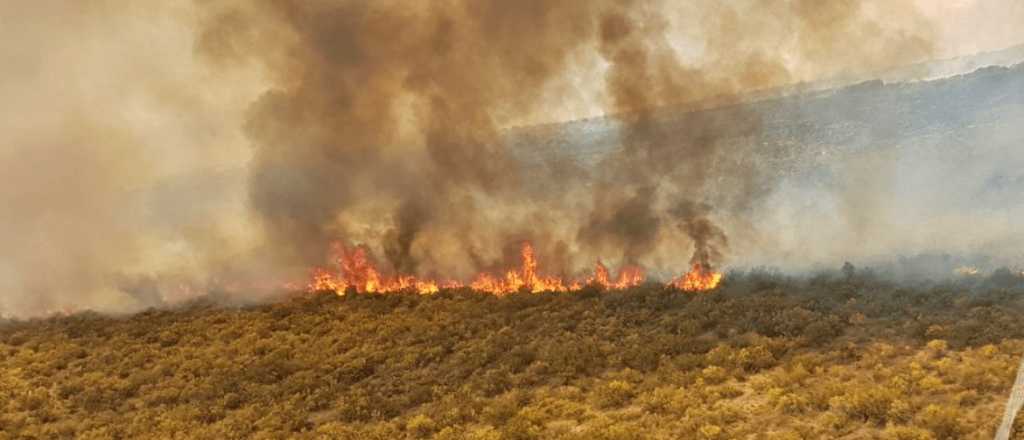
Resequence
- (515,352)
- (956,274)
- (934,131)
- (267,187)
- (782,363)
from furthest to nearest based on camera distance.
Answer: (934,131) → (267,187) → (956,274) → (515,352) → (782,363)

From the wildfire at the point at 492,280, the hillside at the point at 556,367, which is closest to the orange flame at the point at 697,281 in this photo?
the wildfire at the point at 492,280

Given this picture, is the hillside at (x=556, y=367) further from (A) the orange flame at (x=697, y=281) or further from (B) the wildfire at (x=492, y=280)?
(B) the wildfire at (x=492, y=280)

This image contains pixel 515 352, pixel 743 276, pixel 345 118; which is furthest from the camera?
pixel 345 118

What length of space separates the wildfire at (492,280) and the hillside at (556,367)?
153 centimetres

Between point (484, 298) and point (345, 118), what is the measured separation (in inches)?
586

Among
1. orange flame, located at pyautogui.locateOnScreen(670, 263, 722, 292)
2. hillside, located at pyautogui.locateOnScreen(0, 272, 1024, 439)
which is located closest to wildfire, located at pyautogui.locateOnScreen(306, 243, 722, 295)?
orange flame, located at pyautogui.locateOnScreen(670, 263, 722, 292)

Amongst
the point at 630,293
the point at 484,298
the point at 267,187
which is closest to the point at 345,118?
the point at 267,187

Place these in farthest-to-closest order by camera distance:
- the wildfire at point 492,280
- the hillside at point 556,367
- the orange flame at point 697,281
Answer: the wildfire at point 492,280 < the orange flame at point 697,281 < the hillside at point 556,367

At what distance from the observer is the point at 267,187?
43250 millimetres

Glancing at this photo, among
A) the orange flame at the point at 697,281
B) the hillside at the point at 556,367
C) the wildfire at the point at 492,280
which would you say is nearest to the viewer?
the hillside at the point at 556,367

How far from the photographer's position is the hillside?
675 inches

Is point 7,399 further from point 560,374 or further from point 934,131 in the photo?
point 934,131

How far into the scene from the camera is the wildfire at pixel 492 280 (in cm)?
3145

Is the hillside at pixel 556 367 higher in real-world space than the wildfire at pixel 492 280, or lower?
lower
